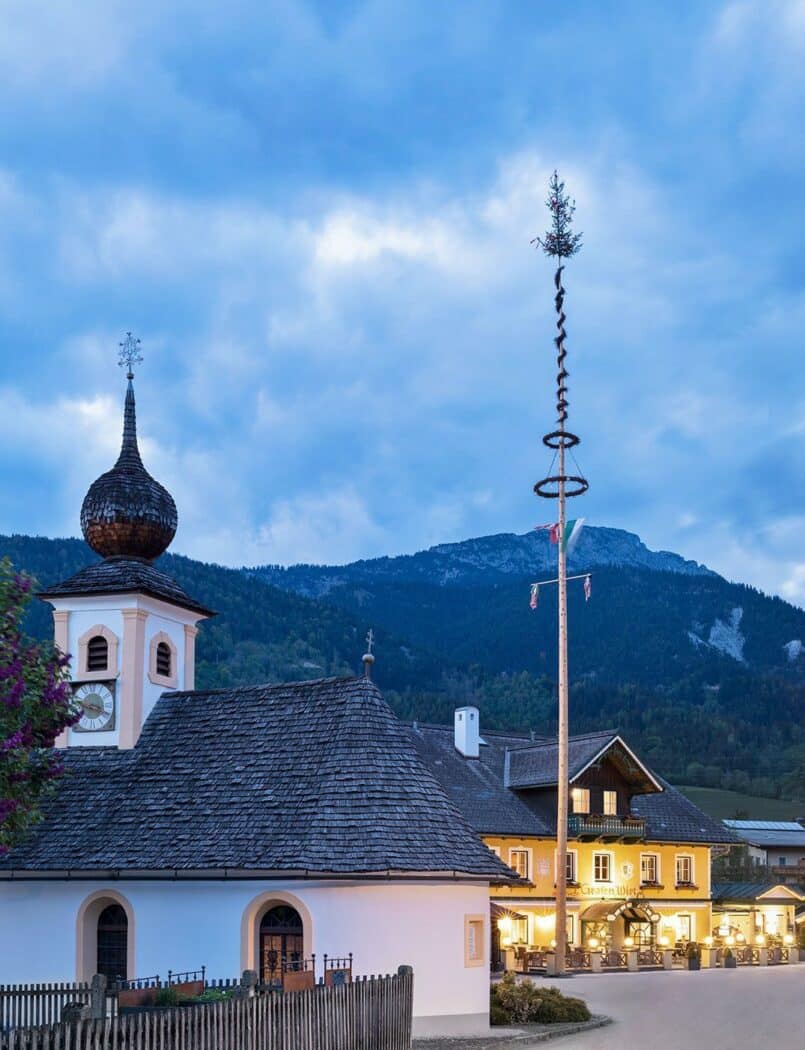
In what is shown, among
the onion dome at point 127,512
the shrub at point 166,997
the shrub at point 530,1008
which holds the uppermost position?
the onion dome at point 127,512

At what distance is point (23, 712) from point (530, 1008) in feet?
37.8

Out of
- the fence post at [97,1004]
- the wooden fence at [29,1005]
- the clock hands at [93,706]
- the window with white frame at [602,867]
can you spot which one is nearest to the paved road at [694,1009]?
the window with white frame at [602,867]

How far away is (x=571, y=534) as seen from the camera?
38.7m

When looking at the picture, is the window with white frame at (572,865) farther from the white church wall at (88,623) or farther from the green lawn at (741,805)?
the green lawn at (741,805)

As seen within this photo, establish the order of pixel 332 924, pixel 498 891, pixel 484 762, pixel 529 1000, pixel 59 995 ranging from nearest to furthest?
pixel 59 995 → pixel 332 924 → pixel 529 1000 → pixel 498 891 → pixel 484 762

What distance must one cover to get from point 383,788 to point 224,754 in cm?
419

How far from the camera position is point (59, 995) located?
20.6m

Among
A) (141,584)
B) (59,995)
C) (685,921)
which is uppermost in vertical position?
(141,584)

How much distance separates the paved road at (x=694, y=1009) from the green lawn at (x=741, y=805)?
253 feet

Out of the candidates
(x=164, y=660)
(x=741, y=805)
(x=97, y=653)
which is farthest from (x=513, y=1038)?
(x=741, y=805)

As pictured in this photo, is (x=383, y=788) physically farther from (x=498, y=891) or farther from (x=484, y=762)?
(x=484, y=762)

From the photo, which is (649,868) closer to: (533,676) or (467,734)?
(467,734)

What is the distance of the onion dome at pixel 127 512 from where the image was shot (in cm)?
3197

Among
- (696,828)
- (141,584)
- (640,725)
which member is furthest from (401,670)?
(141,584)
